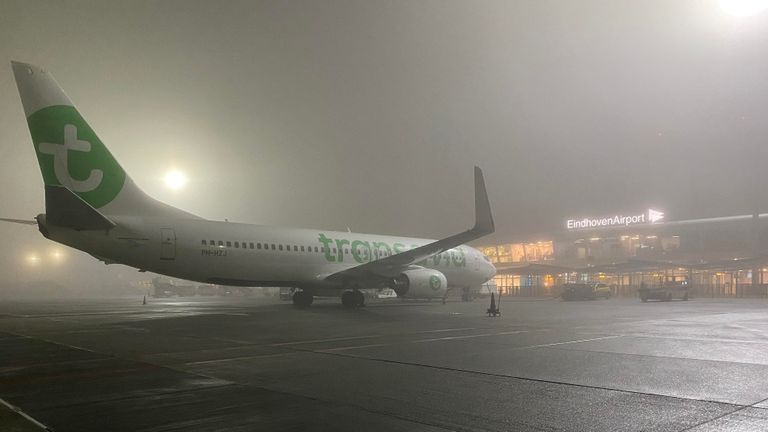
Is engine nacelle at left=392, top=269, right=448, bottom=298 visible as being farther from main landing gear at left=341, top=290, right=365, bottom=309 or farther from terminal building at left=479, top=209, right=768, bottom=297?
terminal building at left=479, top=209, right=768, bottom=297

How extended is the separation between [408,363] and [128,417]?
4.84m

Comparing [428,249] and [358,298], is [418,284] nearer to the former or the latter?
[428,249]

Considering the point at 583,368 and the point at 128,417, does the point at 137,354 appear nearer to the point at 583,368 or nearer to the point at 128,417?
the point at 128,417

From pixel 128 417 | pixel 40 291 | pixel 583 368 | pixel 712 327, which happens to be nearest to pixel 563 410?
pixel 583 368

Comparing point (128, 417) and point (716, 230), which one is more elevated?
point (716, 230)

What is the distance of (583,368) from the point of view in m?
8.88

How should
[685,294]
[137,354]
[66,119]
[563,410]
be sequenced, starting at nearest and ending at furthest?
[563,410], [137,354], [66,119], [685,294]

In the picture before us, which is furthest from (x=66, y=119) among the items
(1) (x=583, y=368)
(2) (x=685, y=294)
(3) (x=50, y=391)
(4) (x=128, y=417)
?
(2) (x=685, y=294)

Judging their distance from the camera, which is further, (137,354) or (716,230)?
(716,230)

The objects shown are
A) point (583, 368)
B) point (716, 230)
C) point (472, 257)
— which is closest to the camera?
point (583, 368)

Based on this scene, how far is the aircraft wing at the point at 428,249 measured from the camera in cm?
2323

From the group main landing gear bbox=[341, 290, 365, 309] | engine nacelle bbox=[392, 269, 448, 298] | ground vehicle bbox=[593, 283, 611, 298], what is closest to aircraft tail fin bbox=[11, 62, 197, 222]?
main landing gear bbox=[341, 290, 365, 309]

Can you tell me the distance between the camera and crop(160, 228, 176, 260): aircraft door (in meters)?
21.3

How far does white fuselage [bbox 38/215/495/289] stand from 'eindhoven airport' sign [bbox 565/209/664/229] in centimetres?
6391
